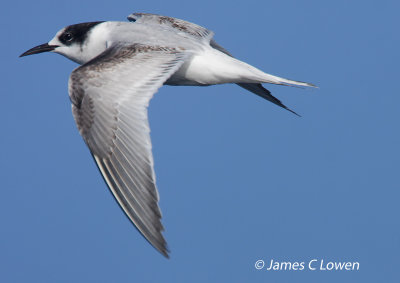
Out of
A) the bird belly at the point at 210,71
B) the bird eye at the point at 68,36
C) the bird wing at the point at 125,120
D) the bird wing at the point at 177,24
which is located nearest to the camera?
the bird wing at the point at 125,120

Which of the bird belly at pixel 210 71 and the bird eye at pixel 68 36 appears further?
the bird eye at pixel 68 36

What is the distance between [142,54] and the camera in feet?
18.7

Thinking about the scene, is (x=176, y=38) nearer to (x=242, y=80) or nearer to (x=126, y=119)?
(x=242, y=80)

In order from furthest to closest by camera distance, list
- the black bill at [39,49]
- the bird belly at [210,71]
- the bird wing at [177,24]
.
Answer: the bird wing at [177,24]
the black bill at [39,49]
the bird belly at [210,71]

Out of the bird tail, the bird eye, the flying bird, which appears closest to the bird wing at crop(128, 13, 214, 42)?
the flying bird

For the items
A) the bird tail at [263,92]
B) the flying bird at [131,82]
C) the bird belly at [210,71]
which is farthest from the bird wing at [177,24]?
the bird belly at [210,71]

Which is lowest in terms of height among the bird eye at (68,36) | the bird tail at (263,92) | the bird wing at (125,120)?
the bird wing at (125,120)

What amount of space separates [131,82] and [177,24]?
2.03 m

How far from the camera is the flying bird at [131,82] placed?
4777 mm

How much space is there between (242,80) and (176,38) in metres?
0.71

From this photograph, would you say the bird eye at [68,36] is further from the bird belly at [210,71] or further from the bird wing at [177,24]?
the bird belly at [210,71]

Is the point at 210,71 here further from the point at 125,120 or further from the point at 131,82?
the point at 125,120

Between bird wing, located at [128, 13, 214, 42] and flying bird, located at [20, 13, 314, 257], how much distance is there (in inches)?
7.8

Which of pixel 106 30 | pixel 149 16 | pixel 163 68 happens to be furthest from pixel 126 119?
pixel 149 16
